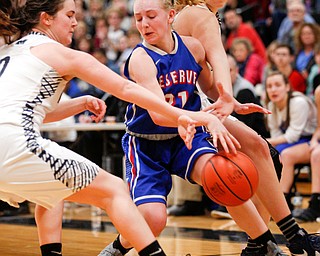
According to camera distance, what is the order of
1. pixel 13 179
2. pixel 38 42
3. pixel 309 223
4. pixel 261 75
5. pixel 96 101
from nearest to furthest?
pixel 13 179
pixel 38 42
pixel 96 101
pixel 309 223
pixel 261 75

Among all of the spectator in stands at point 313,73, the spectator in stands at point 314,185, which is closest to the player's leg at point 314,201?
the spectator in stands at point 314,185

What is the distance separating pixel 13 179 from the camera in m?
3.26

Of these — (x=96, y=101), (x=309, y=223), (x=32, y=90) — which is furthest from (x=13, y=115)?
(x=309, y=223)

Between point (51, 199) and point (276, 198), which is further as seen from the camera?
point (276, 198)

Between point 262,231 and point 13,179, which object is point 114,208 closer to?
point 13,179

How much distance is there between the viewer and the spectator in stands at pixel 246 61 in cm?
1019

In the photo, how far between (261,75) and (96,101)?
21.9 feet

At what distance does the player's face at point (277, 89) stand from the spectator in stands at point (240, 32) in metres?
3.33

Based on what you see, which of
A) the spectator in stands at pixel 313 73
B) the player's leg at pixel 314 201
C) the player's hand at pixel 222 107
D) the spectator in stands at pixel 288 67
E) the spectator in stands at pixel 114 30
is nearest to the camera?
the player's hand at pixel 222 107

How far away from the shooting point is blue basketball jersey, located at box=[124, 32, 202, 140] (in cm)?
405

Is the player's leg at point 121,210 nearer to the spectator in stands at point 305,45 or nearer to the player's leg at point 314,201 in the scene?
the player's leg at point 314,201

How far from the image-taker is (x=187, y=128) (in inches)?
131

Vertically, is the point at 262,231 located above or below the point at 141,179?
below

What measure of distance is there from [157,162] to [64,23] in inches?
38.7
